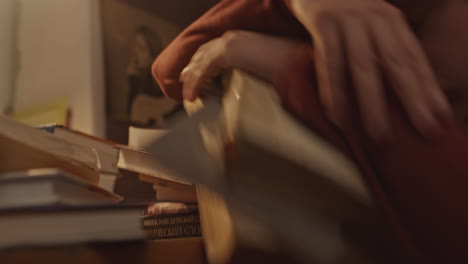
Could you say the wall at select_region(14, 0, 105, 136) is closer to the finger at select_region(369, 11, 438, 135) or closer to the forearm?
the forearm

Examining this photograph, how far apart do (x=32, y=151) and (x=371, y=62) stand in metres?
0.33

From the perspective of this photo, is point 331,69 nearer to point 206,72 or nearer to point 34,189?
point 206,72

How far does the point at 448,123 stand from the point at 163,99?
1.16 meters

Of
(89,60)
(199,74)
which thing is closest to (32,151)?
(199,74)

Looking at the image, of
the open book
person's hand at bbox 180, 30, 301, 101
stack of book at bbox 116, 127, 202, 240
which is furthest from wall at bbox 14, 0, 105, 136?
the open book

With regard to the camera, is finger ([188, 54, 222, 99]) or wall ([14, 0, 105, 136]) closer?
finger ([188, 54, 222, 99])

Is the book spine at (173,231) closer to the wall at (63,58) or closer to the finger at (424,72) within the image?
the finger at (424,72)

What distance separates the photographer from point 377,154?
346 mm

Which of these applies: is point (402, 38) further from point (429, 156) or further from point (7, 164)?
point (7, 164)

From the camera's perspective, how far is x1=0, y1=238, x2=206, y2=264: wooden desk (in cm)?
36

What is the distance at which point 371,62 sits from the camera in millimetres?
377

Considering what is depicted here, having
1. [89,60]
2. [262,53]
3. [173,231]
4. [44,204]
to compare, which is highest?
[89,60]

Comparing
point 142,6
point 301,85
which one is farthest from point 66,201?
point 142,6

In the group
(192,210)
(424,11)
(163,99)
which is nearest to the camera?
(424,11)
